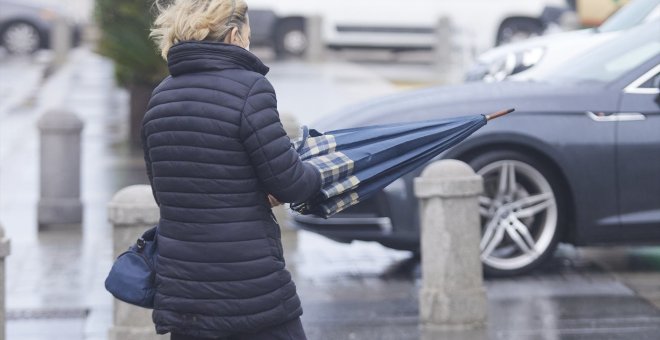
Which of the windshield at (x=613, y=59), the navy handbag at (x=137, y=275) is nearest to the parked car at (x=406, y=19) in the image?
the windshield at (x=613, y=59)

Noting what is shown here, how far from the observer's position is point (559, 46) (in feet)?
33.3

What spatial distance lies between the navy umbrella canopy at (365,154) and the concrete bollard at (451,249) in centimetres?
217

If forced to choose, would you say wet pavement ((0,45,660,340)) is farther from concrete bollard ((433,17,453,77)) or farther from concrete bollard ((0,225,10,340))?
A: concrete bollard ((433,17,453,77))

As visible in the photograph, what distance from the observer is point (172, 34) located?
4.39 m

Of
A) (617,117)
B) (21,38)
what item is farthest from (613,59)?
(21,38)

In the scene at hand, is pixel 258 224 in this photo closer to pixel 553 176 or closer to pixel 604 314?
pixel 604 314

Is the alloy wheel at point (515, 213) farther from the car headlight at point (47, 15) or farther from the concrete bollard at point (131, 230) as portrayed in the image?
the car headlight at point (47, 15)

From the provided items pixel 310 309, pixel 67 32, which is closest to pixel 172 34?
pixel 310 309

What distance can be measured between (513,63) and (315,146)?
6164 millimetres

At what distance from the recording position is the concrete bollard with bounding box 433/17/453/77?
26.4 m

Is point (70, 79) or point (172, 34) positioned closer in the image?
point (172, 34)

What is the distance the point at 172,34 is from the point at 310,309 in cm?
383

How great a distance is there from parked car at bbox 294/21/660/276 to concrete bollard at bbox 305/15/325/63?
62.8 ft

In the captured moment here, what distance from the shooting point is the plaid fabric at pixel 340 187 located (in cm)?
452
